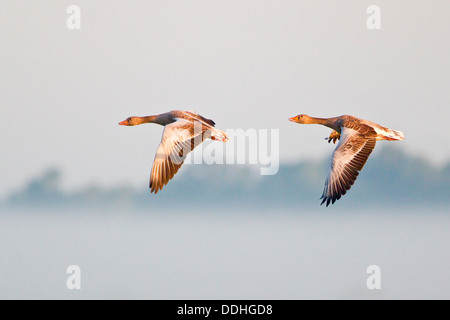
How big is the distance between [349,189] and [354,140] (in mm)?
1279

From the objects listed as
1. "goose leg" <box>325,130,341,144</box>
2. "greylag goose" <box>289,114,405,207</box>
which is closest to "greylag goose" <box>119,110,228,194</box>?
"greylag goose" <box>289,114,405,207</box>

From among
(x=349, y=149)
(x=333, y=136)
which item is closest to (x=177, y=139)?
(x=349, y=149)

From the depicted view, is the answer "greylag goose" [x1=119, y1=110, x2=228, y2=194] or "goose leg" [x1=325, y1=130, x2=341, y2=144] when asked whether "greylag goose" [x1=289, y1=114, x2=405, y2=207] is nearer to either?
"goose leg" [x1=325, y1=130, x2=341, y2=144]

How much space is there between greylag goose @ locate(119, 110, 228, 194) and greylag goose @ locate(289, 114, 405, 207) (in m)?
2.33

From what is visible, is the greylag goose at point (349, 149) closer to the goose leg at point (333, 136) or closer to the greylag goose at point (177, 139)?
the goose leg at point (333, 136)

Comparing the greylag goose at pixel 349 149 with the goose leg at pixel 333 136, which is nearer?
the greylag goose at pixel 349 149

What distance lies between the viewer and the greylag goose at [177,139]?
17.2 m

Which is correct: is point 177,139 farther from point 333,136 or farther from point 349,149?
point 333,136

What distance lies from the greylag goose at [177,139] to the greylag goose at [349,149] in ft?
7.63

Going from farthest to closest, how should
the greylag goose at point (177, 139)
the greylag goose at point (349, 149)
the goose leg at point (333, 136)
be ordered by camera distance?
the goose leg at point (333, 136)
the greylag goose at point (349, 149)
the greylag goose at point (177, 139)

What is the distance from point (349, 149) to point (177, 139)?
3.29m

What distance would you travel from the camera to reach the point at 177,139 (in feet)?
58.0

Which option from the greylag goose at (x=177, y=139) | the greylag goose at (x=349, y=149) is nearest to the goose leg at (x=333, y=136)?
the greylag goose at (x=349, y=149)

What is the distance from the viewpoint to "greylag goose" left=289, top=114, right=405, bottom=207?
17531mm
